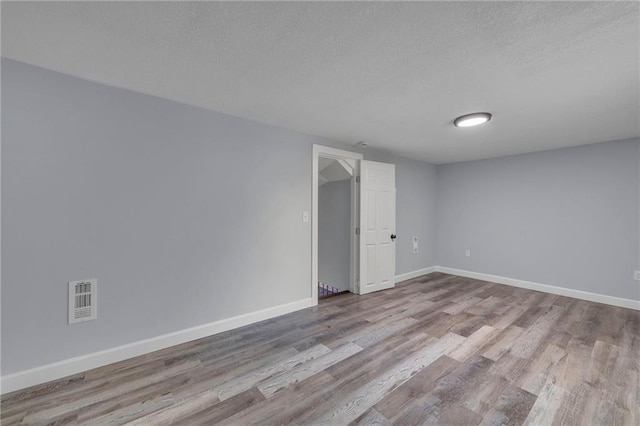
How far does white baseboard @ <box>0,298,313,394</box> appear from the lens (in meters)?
1.81

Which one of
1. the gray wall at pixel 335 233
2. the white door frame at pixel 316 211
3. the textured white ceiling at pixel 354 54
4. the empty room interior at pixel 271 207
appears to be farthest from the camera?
the gray wall at pixel 335 233

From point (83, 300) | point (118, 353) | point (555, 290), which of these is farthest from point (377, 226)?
point (83, 300)

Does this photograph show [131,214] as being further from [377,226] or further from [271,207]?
[377,226]

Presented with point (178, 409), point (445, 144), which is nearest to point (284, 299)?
point (178, 409)

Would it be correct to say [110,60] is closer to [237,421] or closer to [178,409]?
[178,409]

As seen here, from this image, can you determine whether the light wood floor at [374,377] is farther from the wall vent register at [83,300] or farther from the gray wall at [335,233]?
the gray wall at [335,233]

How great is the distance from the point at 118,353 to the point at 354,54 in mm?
2986

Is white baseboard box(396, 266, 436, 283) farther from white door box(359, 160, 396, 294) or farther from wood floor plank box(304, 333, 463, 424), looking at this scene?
wood floor plank box(304, 333, 463, 424)

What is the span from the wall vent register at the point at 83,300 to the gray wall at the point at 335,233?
318 centimetres

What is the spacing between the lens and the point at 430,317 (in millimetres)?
3076

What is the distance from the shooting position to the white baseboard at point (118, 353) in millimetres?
1811

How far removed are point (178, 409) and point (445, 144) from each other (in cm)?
427

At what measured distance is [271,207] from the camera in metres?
3.09

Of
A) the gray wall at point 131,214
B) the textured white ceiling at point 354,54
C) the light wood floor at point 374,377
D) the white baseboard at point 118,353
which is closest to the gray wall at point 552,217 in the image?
the light wood floor at point 374,377
